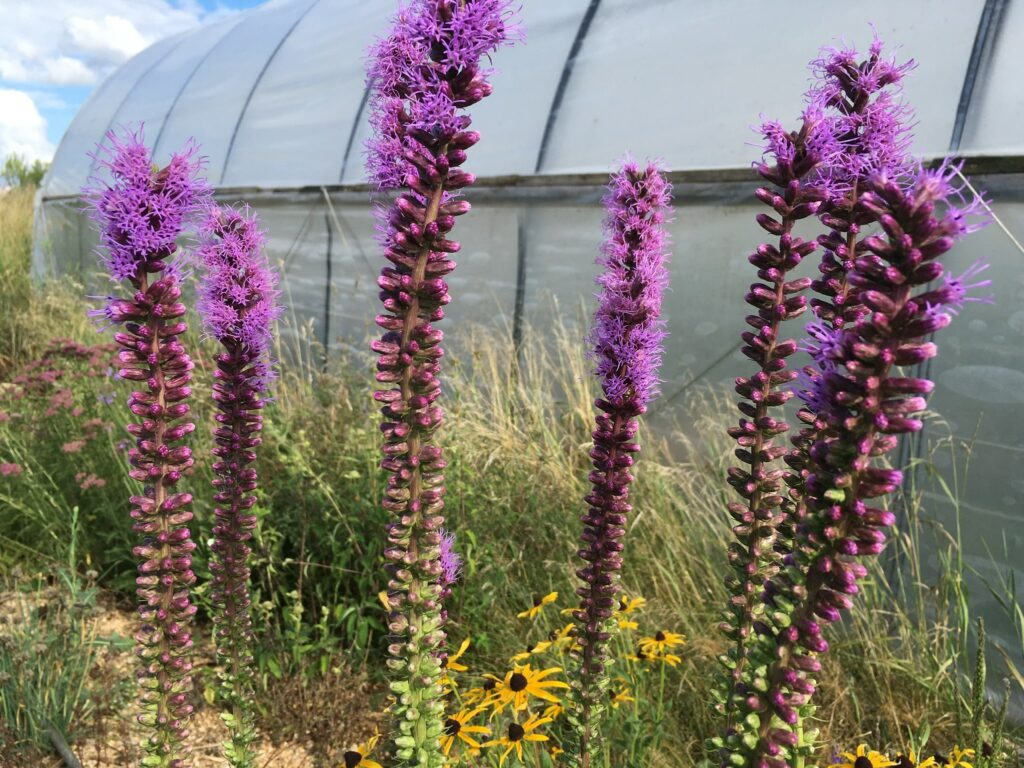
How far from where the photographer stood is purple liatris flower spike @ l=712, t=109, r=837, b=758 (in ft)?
5.55

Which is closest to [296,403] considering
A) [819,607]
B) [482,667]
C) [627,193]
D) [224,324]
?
[482,667]

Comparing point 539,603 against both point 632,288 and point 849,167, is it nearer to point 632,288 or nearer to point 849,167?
point 632,288

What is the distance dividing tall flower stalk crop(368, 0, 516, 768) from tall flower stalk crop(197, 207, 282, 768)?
1.60 feet

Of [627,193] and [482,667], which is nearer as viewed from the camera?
[627,193]

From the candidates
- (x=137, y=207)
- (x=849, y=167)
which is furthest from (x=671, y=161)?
(x=137, y=207)

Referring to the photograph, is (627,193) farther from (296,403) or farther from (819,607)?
(296,403)

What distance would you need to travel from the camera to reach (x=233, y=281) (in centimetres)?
188

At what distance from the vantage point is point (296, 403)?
17.8 ft

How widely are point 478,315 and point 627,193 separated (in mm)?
4645

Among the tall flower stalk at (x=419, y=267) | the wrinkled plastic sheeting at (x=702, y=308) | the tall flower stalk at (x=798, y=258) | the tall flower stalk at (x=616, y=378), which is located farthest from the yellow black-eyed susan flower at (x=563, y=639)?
the wrinkled plastic sheeting at (x=702, y=308)

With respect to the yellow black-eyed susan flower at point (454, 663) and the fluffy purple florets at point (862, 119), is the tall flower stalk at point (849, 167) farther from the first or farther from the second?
the yellow black-eyed susan flower at point (454, 663)

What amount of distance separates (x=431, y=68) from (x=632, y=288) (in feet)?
2.39

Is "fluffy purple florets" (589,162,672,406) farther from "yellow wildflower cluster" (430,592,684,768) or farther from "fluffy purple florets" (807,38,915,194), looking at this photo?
"yellow wildflower cluster" (430,592,684,768)

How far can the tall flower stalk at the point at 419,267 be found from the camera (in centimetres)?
144
